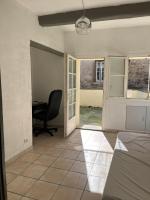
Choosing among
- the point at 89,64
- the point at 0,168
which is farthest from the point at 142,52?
the point at 89,64

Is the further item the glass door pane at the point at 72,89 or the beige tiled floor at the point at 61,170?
the glass door pane at the point at 72,89

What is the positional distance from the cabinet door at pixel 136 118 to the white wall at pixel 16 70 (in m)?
2.47

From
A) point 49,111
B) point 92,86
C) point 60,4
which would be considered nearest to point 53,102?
point 49,111

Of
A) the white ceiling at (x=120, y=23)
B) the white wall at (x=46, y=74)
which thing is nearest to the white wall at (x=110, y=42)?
the white ceiling at (x=120, y=23)

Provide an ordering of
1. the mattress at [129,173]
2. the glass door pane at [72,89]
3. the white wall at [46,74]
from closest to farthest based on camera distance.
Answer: the mattress at [129,173], the glass door pane at [72,89], the white wall at [46,74]

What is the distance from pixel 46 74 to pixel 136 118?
104 inches

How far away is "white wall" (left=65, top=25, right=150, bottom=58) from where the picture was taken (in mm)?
4160

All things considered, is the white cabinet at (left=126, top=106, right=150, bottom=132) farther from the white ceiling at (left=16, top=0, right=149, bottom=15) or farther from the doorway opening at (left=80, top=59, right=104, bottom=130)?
the doorway opening at (left=80, top=59, right=104, bottom=130)

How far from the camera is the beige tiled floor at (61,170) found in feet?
6.88

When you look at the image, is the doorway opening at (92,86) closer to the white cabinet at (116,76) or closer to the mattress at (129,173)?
the white cabinet at (116,76)

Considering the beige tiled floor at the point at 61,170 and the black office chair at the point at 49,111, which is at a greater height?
the black office chair at the point at 49,111

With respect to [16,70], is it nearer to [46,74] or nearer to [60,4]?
[60,4]

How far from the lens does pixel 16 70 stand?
9.31 feet

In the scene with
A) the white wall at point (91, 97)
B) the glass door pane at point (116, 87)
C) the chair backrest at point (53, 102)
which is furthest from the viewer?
the white wall at point (91, 97)
